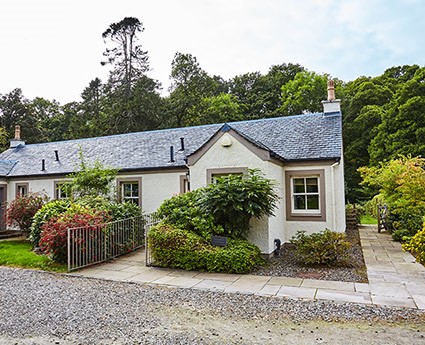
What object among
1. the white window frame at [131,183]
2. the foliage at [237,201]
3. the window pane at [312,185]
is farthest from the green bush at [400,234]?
the white window frame at [131,183]

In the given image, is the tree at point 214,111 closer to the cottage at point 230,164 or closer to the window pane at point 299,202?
the cottage at point 230,164

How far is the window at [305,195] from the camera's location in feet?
36.3

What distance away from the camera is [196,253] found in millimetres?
8406

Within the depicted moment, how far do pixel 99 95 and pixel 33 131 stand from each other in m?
9.26

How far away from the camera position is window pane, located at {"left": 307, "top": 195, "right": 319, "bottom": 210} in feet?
36.9

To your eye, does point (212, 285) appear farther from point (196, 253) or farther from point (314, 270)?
point (314, 270)

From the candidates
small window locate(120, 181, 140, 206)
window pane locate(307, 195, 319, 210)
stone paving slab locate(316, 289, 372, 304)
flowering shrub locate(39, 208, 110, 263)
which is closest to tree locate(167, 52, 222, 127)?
small window locate(120, 181, 140, 206)

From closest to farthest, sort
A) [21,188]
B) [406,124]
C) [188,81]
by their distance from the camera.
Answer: [21,188], [406,124], [188,81]

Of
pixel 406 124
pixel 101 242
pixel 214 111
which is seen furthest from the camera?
pixel 214 111

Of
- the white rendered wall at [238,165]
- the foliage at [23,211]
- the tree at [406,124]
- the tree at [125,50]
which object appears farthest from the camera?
the tree at [125,50]

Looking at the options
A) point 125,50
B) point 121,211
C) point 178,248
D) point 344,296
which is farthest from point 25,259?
point 125,50

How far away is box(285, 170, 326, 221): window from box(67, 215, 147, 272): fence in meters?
5.60

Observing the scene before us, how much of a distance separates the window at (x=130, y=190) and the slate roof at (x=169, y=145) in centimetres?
71

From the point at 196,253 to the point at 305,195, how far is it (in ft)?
16.3
